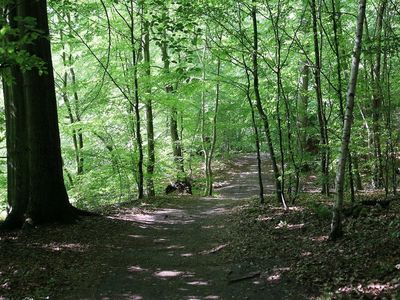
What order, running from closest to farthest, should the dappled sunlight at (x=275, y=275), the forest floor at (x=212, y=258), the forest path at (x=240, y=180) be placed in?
the forest floor at (x=212, y=258), the dappled sunlight at (x=275, y=275), the forest path at (x=240, y=180)

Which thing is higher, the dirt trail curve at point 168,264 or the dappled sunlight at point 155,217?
the dappled sunlight at point 155,217

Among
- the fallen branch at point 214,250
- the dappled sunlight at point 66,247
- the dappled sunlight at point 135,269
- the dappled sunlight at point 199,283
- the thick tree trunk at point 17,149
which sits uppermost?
the thick tree trunk at point 17,149

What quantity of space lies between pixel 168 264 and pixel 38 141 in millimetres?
4345

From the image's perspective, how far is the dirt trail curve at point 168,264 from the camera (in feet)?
19.0

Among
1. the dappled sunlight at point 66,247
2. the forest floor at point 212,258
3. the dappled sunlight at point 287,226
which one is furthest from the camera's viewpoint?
the dappled sunlight at point 287,226

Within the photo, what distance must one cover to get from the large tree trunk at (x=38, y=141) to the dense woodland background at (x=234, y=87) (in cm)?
129

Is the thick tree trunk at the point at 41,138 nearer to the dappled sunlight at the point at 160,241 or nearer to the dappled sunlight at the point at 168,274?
the dappled sunlight at the point at 160,241

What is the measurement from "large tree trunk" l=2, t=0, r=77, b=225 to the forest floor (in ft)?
1.88

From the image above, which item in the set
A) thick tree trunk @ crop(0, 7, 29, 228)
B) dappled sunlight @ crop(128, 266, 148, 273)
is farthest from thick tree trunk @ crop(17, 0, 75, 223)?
dappled sunlight @ crop(128, 266, 148, 273)

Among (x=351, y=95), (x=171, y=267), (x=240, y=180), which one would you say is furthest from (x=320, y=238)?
(x=240, y=180)

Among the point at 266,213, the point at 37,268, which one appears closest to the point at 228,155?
the point at 266,213

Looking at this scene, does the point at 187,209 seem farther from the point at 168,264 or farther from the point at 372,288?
the point at 372,288

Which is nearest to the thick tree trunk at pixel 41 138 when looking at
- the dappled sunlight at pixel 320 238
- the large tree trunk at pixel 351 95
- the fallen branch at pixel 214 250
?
the fallen branch at pixel 214 250

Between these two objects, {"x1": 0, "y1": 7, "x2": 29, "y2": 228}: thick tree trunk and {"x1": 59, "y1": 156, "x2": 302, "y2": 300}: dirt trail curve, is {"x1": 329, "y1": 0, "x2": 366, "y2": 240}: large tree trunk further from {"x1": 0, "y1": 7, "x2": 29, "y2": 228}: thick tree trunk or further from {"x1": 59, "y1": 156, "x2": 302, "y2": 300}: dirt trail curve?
{"x1": 0, "y1": 7, "x2": 29, "y2": 228}: thick tree trunk
